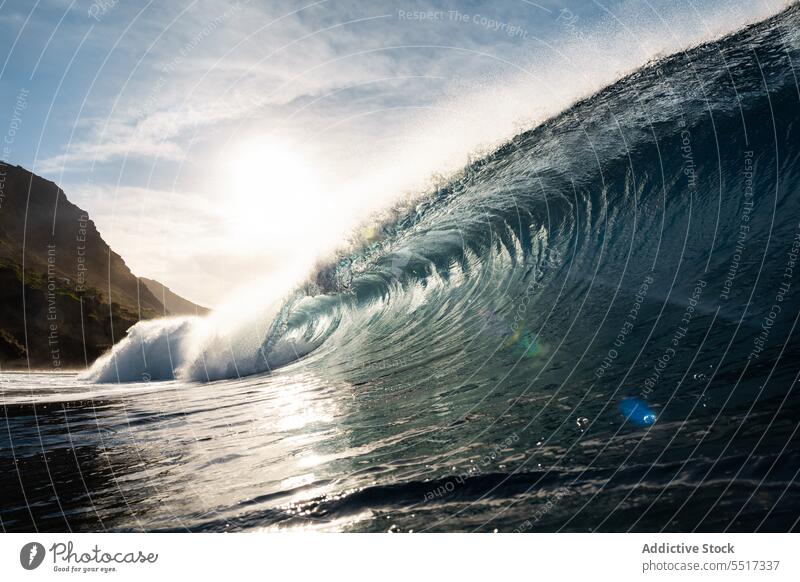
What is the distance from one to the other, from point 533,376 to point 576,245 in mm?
5168

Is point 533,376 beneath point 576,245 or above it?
beneath

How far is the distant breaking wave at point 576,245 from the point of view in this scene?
7227mm

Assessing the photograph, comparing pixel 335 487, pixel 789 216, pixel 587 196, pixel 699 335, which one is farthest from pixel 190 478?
pixel 587 196

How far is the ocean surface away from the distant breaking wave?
7cm

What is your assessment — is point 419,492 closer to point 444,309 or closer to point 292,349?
point 444,309

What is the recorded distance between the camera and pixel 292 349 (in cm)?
1484

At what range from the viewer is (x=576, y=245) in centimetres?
1004

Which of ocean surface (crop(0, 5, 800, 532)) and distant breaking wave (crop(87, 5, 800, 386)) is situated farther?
distant breaking wave (crop(87, 5, 800, 386))

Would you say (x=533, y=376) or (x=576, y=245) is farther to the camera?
(x=576, y=245)

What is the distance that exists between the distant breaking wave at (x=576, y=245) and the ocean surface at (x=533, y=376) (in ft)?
0.23

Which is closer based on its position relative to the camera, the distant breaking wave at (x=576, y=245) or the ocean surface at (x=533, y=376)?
the ocean surface at (x=533, y=376)

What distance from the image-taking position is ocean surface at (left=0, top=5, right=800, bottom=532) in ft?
11.2

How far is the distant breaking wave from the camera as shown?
723 centimetres

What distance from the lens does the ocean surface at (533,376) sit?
3408 mm
